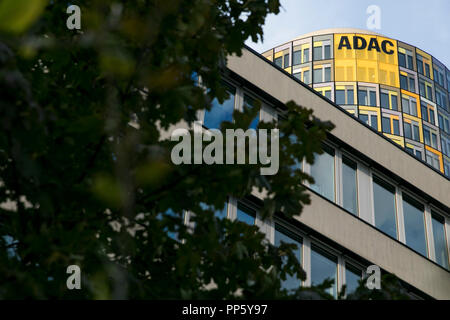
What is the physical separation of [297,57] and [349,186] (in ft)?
143

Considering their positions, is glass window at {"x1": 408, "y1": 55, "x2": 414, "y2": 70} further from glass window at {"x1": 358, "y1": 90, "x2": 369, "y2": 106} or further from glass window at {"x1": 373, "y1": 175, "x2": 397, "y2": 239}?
glass window at {"x1": 373, "y1": 175, "x2": 397, "y2": 239}

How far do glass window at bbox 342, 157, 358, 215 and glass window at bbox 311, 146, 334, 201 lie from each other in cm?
44

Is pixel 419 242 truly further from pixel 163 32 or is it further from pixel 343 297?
pixel 163 32

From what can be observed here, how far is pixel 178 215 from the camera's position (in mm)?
3938

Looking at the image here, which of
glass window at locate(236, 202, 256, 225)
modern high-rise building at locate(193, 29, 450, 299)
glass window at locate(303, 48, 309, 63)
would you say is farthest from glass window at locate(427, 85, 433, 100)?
glass window at locate(236, 202, 256, 225)

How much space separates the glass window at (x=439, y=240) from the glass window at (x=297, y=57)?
136 feet

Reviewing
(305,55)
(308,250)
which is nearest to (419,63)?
(305,55)

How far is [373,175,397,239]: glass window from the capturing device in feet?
48.8

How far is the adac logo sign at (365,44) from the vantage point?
58188 mm

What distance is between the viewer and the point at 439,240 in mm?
16281

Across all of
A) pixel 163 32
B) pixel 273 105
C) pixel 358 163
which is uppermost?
pixel 273 105

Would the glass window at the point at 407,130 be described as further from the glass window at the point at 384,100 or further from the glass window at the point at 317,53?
the glass window at the point at 317,53
